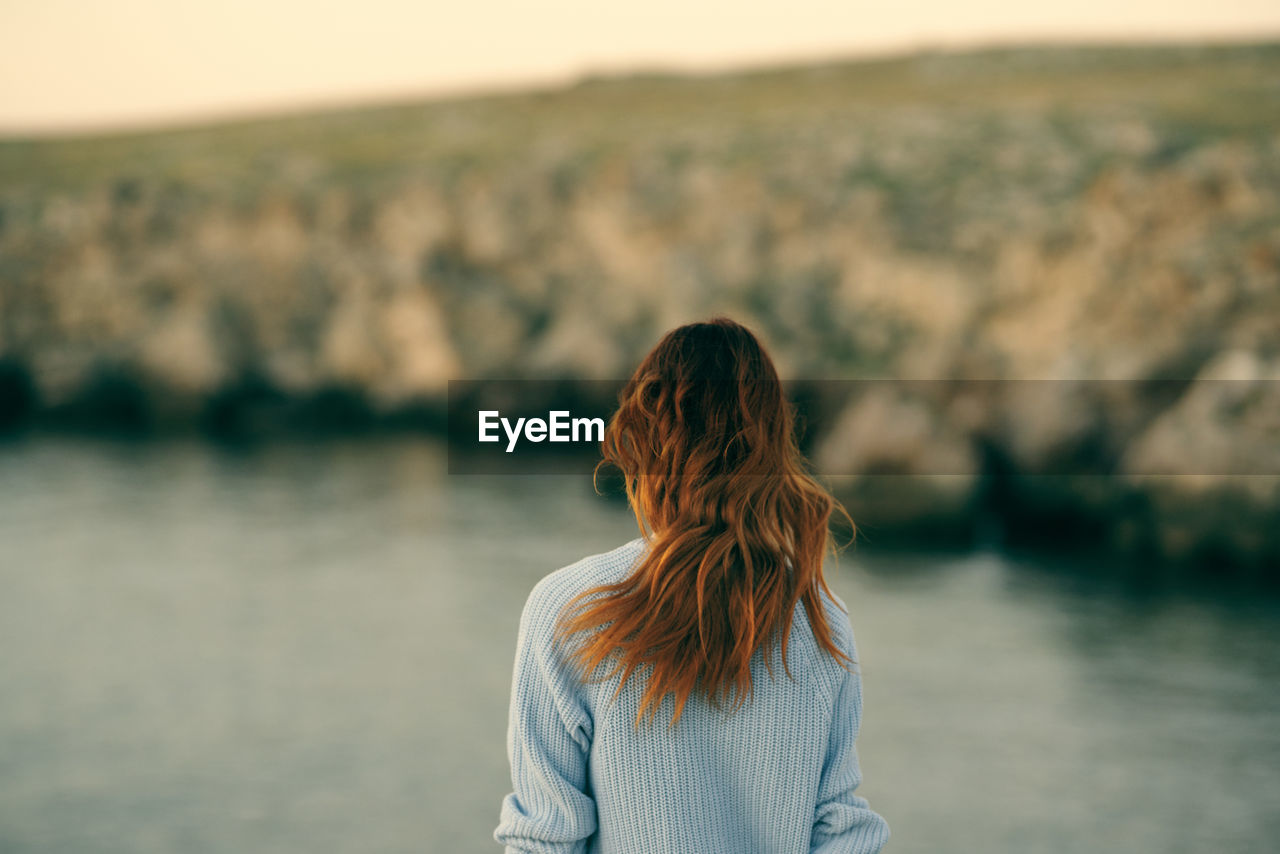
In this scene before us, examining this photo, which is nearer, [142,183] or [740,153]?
[740,153]

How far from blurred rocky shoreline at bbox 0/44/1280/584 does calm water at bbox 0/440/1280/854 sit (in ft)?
7.38

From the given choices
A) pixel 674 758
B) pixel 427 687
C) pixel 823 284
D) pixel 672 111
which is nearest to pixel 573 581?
pixel 674 758

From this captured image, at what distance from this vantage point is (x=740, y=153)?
33594 millimetres

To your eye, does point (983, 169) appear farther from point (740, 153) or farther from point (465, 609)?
point (465, 609)

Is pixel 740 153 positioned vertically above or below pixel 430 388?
above

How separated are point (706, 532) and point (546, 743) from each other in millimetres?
456

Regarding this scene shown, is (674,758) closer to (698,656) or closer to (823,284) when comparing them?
(698,656)

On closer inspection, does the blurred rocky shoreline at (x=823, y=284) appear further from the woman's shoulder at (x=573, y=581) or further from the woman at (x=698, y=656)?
the woman's shoulder at (x=573, y=581)

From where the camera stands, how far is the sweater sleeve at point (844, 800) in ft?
6.46

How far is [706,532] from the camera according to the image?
72.8 inches

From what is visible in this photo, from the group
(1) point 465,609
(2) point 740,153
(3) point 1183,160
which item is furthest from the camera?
(2) point 740,153

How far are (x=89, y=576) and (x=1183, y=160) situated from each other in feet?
81.8

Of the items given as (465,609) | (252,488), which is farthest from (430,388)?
(465,609)

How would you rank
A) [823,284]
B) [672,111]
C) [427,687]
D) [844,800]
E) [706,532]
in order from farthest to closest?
[672,111]
[823,284]
[427,687]
[844,800]
[706,532]
